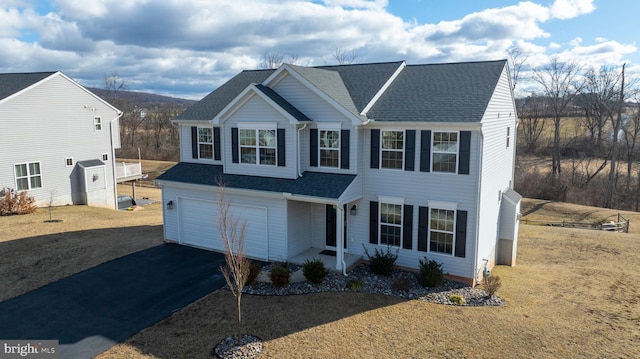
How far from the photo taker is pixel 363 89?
55.9 feet

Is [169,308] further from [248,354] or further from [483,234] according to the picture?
[483,234]

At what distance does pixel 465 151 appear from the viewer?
44.7 ft

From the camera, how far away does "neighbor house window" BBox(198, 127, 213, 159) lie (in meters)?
18.5

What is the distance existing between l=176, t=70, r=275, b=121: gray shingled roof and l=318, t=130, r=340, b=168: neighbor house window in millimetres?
5583

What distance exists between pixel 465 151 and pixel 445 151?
660 millimetres

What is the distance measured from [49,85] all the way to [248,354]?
81.7ft

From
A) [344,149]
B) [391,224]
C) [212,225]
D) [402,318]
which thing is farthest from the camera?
[212,225]

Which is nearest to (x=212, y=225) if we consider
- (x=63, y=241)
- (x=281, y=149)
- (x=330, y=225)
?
(x=281, y=149)

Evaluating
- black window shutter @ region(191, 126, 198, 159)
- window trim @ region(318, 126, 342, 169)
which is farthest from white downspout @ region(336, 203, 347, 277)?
black window shutter @ region(191, 126, 198, 159)

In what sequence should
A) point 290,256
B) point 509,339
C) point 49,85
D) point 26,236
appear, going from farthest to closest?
point 49,85 → point 26,236 → point 290,256 → point 509,339

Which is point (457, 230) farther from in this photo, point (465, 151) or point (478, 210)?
point (465, 151)

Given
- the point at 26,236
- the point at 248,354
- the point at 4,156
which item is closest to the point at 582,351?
the point at 248,354

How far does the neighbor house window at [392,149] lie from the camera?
1479 centimetres

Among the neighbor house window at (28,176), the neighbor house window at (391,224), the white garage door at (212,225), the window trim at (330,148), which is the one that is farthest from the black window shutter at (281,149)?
the neighbor house window at (28,176)
